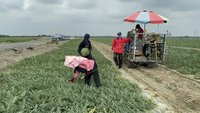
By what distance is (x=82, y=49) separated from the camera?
11.1 metres

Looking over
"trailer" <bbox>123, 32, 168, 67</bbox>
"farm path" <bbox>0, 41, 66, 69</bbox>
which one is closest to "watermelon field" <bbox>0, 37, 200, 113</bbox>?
"trailer" <bbox>123, 32, 168, 67</bbox>

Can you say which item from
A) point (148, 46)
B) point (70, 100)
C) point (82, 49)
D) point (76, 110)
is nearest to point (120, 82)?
point (82, 49)

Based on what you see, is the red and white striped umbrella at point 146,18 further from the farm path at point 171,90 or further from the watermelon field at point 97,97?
the watermelon field at point 97,97

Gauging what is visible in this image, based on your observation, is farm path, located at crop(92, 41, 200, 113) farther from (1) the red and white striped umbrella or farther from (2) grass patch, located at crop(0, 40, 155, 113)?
(1) the red and white striped umbrella

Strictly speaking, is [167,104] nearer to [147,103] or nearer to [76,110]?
[147,103]

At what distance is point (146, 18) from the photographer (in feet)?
61.3

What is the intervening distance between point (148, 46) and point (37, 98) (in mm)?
11075

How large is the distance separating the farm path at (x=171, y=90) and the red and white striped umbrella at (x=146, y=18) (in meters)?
2.90

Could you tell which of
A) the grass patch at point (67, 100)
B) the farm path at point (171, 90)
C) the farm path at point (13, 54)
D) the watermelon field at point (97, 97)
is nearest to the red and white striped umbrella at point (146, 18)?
the farm path at point (171, 90)

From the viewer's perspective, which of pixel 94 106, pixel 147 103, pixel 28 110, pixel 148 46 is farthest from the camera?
pixel 148 46

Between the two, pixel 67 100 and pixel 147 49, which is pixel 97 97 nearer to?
pixel 67 100

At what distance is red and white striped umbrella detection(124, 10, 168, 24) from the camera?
1861cm

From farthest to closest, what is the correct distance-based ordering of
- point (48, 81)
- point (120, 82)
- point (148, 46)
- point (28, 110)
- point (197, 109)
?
point (148, 46), point (120, 82), point (48, 81), point (197, 109), point (28, 110)

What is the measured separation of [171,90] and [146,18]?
7203 mm
